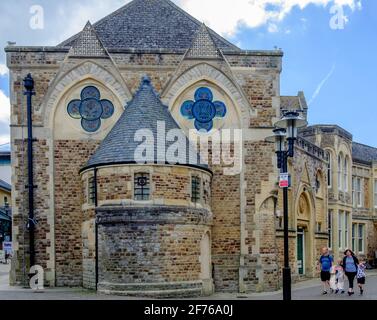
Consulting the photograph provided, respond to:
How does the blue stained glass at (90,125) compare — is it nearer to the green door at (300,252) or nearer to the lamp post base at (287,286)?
the lamp post base at (287,286)

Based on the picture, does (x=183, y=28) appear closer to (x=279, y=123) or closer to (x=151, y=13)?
(x=151, y=13)

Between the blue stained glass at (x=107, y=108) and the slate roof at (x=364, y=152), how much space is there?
2532cm

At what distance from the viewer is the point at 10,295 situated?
19.5 meters

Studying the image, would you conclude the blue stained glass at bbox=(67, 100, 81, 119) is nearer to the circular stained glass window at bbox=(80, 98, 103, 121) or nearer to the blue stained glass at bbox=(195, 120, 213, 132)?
the circular stained glass window at bbox=(80, 98, 103, 121)

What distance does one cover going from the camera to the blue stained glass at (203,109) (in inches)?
954

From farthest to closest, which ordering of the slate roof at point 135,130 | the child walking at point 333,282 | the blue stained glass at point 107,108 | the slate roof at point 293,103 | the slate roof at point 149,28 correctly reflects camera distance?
1. the slate roof at point 293,103
2. the slate roof at point 149,28
3. the blue stained glass at point 107,108
4. the child walking at point 333,282
5. the slate roof at point 135,130

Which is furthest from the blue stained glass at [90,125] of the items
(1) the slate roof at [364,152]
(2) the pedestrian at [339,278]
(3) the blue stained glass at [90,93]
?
(1) the slate roof at [364,152]

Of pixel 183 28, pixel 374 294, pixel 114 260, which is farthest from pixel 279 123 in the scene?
pixel 183 28

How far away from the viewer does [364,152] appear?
151 ft

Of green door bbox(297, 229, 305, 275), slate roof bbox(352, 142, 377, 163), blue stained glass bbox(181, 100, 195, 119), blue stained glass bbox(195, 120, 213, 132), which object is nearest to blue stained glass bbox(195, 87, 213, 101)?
blue stained glass bbox(181, 100, 195, 119)

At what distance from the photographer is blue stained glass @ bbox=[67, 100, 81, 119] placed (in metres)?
23.9

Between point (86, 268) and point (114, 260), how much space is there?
8.90ft

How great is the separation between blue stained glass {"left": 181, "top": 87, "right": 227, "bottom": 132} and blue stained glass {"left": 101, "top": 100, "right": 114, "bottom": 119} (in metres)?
2.96

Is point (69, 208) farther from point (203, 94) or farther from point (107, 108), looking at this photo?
point (203, 94)
